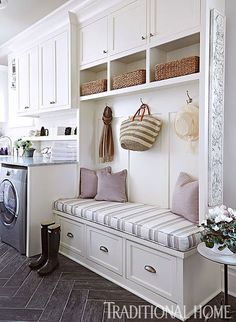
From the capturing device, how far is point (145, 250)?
2178mm

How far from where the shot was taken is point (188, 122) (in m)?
2.40

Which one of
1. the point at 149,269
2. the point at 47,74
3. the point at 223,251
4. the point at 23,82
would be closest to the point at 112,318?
the point at 149,269

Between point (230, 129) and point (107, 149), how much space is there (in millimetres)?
1410

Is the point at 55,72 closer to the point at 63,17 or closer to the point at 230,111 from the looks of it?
the point at 63,17

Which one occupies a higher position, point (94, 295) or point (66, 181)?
point (66, 181)

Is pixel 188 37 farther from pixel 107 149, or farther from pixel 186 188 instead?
pixel 107 149

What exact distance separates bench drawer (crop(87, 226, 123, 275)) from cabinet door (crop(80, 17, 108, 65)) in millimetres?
1822

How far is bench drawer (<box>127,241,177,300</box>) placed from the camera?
2008mm

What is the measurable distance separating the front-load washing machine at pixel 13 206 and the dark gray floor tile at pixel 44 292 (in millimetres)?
653

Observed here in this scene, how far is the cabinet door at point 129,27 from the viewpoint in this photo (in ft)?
8.41

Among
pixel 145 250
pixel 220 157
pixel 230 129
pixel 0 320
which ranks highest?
pixel 230 129

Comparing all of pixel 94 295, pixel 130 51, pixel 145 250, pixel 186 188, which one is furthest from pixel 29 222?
pixel 130 51

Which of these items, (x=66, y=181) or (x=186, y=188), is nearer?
(x=186, y=188)

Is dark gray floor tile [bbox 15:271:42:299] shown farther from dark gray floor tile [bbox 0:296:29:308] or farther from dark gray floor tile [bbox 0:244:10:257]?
dark gray floor tile [bbox 0:244:10:257]
